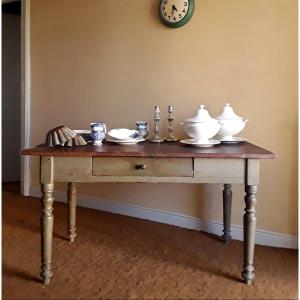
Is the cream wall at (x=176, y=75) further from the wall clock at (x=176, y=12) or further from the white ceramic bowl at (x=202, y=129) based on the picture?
the white ceramic bowl at (x=202, y=129)

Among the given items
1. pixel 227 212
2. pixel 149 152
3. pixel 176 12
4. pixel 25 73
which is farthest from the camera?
pixel 25 73

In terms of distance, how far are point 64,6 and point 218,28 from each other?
4.73 feet

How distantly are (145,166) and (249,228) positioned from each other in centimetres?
57

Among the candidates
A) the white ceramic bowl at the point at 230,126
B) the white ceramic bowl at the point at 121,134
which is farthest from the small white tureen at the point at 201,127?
the white ceramic bowl at the point at 121,134

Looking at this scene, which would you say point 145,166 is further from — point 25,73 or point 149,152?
point 25,73

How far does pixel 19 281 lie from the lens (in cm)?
174

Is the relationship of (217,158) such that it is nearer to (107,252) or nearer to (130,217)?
(107,252)

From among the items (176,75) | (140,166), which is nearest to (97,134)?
(140,166)

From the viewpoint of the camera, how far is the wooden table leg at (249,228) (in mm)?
1673

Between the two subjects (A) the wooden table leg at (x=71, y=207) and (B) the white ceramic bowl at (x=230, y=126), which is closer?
(B) the white ceramic bowl at (x=230, y=126)

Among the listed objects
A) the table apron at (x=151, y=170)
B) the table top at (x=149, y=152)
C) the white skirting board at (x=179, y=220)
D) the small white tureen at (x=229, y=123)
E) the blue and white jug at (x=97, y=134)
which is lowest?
the white skirting board at (x=179, y=220)

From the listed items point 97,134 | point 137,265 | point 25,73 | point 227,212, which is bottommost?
point 137,265

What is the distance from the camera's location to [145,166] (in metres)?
1.66

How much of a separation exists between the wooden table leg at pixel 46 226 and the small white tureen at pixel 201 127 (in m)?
0.74
